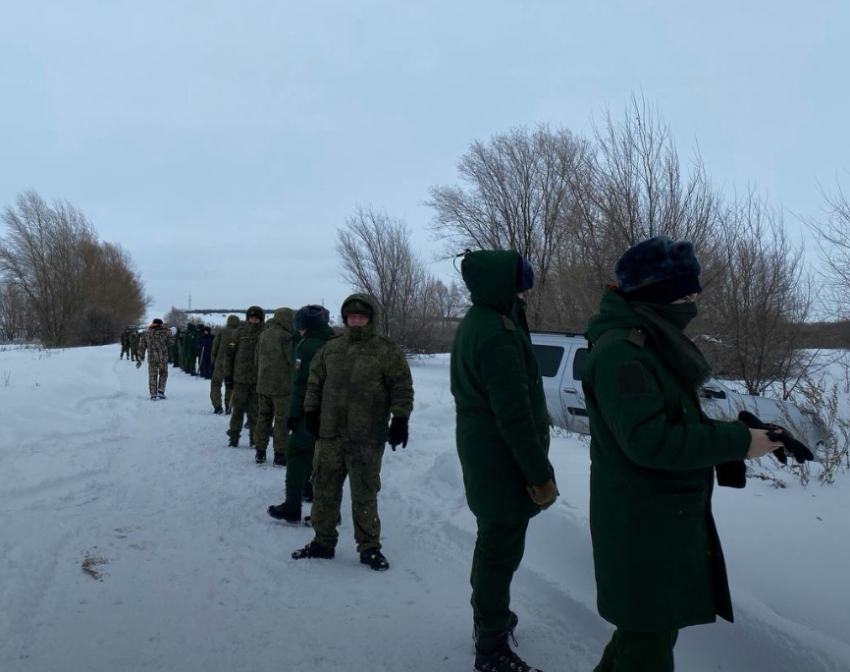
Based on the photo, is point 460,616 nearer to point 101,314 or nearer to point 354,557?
point 354,557

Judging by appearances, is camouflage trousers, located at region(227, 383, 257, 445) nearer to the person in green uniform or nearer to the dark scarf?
the person in green uniform

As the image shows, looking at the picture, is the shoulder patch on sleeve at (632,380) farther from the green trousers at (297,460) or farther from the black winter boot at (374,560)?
the green trousers at (297,460)

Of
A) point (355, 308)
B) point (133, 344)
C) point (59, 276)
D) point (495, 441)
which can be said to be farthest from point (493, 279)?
point (59, 276)

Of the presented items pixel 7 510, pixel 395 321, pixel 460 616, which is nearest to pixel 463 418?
pixel 460 616

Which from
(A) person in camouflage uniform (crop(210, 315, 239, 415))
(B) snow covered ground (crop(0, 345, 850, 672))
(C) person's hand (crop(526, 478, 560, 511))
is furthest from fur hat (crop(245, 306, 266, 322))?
(C) person's hand (crop(526, 478, 560, 511))

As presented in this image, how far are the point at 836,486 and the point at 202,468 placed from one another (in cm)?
638

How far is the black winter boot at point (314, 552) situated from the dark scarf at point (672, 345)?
322cm

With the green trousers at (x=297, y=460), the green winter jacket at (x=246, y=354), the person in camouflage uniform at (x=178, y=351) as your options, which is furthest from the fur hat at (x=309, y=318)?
the person in camouflage uniform at (x=178, y=351)

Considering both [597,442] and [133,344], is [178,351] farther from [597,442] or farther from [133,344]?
[597,442]

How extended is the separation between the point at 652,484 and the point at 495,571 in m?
1.19

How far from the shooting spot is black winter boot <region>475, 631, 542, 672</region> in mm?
3045

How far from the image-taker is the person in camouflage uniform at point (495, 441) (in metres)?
2.93

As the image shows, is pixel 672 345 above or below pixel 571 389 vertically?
above

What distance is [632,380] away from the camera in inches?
82.7
